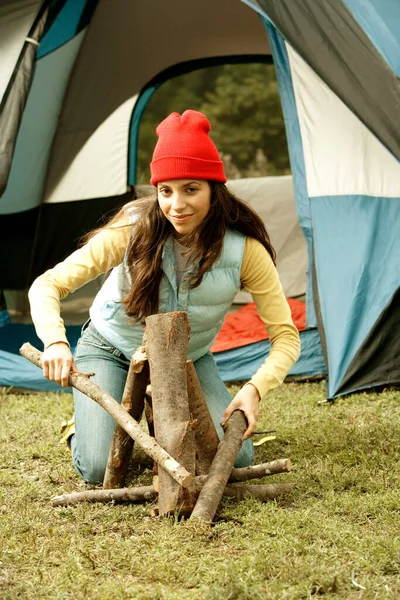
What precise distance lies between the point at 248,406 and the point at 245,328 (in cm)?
225

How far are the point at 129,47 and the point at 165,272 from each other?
319 centimetres

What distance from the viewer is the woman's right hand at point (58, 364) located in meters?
2.39

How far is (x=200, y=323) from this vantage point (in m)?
2.78

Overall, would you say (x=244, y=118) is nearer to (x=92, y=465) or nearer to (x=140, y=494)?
(x=92, y=465)

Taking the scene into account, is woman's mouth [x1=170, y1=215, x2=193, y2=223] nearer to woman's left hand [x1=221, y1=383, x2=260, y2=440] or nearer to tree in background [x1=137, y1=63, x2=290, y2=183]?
woman's left hand [x1=221, y1=383, x2=260, y2=440]

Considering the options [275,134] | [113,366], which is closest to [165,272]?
[113,366]

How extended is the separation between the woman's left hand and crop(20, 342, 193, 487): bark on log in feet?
0.81

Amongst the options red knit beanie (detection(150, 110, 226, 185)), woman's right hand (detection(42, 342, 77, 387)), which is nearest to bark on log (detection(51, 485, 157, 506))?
woman's right hand (detection(42, 342, 77, 387))

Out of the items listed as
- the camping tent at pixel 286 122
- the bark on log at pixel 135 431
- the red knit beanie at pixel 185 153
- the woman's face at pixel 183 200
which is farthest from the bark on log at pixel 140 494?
the camping tent at pixel 286 122

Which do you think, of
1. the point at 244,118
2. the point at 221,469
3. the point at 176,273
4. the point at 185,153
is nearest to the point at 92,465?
the point at 221,469

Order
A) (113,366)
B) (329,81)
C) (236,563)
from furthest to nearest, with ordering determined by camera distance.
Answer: (329,81) < (113,366) < (236,563)

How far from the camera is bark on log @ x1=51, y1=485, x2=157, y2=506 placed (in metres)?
2.53

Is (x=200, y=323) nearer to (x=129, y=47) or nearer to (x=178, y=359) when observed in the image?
(x=178, y=359)

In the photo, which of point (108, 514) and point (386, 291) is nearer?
point (108, 514)
